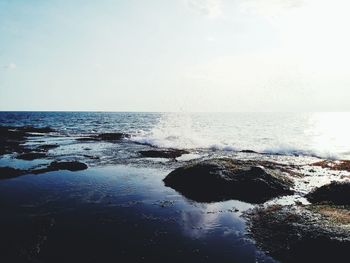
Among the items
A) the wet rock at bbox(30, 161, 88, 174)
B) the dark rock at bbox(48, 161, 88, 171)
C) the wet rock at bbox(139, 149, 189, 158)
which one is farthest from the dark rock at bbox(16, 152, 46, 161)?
the wet rock at bbox(139, 149, 189, 158)

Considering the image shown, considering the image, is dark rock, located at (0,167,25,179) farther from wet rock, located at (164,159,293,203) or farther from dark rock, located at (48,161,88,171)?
wet rock, located at (164,159,293,203)

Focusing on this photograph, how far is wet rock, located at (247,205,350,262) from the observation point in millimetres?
12477

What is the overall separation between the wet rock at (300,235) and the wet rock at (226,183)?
4.12m

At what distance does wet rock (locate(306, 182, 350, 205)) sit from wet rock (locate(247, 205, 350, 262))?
3044mm

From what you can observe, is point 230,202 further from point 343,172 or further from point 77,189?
point 343,172

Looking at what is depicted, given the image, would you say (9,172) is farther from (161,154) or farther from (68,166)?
(161,154)

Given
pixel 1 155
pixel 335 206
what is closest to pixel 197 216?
pixel 335 206

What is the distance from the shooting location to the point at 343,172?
30.3 metres

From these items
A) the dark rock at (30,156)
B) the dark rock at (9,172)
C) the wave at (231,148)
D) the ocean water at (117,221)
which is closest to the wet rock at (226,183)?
the ocean water at (117,221)

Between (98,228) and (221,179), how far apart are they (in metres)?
10.7

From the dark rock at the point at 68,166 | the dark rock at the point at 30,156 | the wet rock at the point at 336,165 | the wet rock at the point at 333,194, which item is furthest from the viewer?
the dark rock at the point at 30,156

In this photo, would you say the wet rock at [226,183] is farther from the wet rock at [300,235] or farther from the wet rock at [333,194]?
the wet rock at [300,235]

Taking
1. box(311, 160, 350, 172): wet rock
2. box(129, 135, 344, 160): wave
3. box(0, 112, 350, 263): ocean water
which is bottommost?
box(129, 135, 344, 160): wave

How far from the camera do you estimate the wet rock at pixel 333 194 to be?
18805mm
